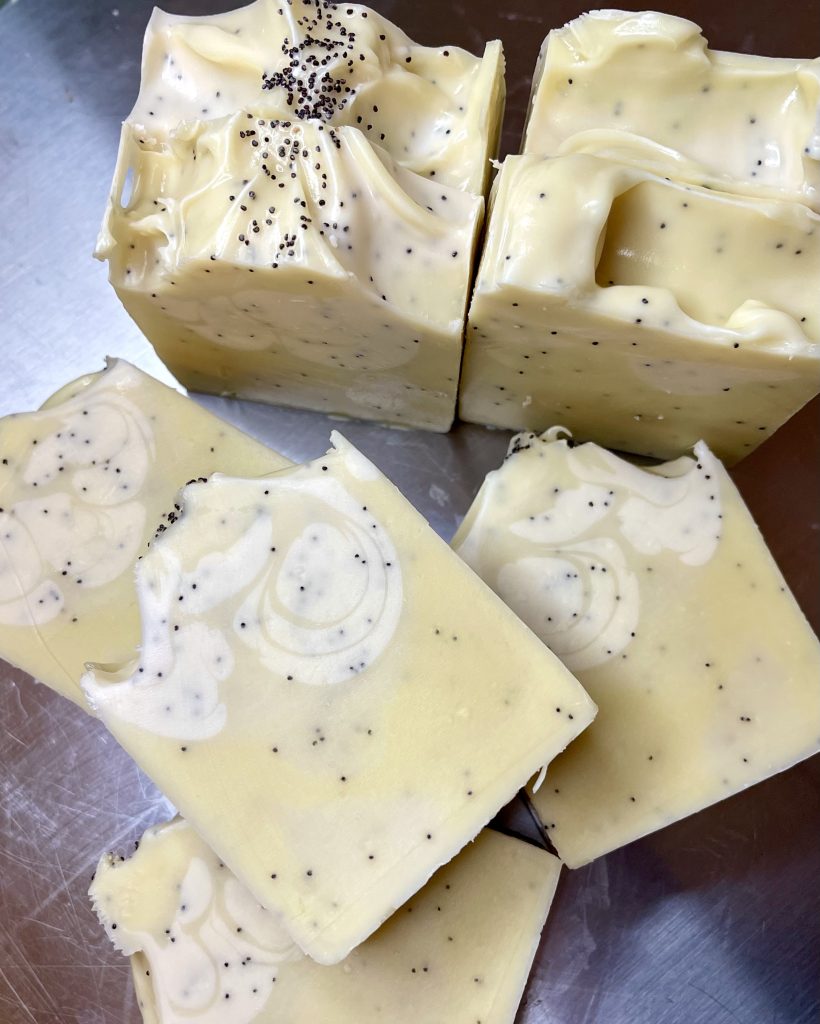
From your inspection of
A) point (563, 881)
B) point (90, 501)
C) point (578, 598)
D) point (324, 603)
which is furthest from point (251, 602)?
point (563, 881)

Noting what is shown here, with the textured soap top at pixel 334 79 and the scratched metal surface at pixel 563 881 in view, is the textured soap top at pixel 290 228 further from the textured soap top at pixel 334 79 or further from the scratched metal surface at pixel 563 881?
the scratched metal surface at pixel 563 881

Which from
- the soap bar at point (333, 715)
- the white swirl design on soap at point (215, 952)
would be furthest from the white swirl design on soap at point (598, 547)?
the white swirl design on soap at point (215, 952)

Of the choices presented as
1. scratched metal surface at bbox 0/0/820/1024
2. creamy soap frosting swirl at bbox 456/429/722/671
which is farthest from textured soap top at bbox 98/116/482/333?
scratched metal surface at bbox 0/0/820/1024

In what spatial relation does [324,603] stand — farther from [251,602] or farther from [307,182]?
[307,182]

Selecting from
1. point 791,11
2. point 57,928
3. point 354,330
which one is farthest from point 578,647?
point 791,11

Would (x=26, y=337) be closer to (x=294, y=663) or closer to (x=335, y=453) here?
(x=335, y=453)
